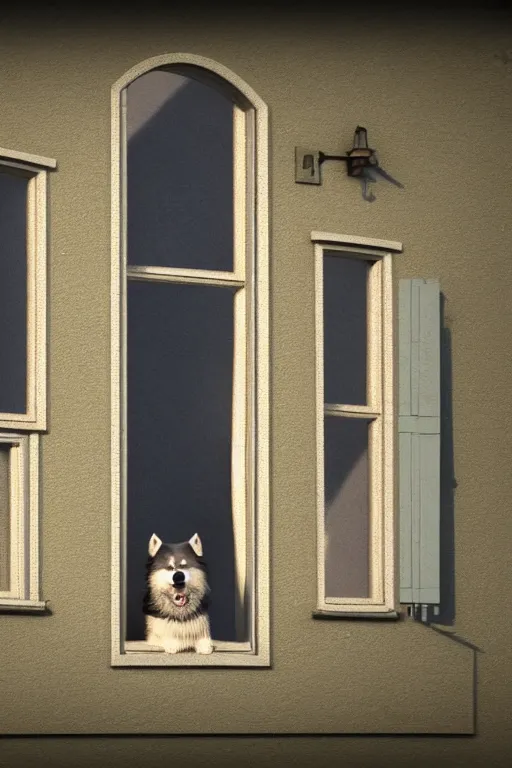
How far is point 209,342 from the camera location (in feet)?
42.6

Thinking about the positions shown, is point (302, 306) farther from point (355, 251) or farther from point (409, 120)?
point (409, 120)

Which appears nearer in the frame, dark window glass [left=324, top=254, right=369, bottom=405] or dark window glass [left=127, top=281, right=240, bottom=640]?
dark window glass [left=127, top=281, right=240, bottom=640]

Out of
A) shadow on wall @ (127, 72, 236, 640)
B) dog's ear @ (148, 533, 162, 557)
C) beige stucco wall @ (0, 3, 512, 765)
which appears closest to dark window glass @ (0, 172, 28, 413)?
beige stucco wall @ (0, 3, 512, 765)

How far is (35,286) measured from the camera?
12422 millimetres

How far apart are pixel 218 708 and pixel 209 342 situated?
2.15 m

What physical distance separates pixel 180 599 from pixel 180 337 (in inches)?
62.8

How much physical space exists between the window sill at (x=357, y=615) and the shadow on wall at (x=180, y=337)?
510 mm

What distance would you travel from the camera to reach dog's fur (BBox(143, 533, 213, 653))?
40.6ft

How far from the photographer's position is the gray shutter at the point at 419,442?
12.9 meters

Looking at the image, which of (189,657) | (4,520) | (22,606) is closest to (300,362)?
(189,657)

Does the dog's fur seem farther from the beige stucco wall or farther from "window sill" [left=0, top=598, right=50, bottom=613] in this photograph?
"window sill" [left=0, top=598, right=50, bottom=613]

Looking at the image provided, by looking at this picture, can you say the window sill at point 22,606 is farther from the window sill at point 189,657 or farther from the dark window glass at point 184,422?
the dark window glass at point 184,422

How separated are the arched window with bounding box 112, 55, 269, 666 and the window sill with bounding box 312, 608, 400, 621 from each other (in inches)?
13.3

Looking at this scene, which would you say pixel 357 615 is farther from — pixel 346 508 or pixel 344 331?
pixel 344 331
